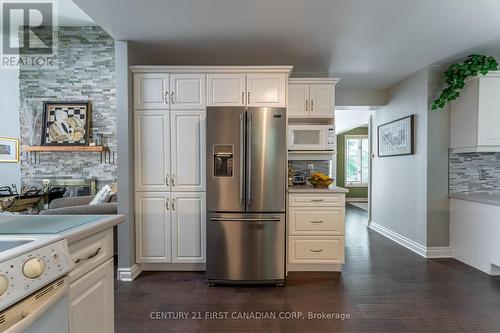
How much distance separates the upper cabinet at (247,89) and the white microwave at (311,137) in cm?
52

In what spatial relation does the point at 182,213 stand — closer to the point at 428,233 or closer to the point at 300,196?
the point at 300,196

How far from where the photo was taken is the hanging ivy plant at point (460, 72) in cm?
305

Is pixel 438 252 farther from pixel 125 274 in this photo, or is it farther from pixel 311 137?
pixel 125 274

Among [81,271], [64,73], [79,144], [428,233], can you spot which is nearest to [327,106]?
[428,233]

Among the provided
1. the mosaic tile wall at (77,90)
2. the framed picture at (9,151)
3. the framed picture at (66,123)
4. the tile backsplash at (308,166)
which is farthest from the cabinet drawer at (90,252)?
the framed picture at (9,151)

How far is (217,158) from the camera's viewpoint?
2.68 m

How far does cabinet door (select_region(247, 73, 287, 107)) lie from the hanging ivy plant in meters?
2.06

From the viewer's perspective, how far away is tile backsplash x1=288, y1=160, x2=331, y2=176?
11.8 ft

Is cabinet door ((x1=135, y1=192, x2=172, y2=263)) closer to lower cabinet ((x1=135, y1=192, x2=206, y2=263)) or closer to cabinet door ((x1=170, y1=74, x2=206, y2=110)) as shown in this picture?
lower cabinet ((x1=135, y1=192, x2=206, y2=263))

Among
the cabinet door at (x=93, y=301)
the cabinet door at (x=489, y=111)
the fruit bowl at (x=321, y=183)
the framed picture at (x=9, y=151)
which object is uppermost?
the cabinet door at (x=489, y=111)

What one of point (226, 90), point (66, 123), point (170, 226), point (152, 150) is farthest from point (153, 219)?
point (66, 123)

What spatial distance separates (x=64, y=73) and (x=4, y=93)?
→ 4.07 feet

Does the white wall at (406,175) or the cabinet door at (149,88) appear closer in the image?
the cabinet door at (149,88)

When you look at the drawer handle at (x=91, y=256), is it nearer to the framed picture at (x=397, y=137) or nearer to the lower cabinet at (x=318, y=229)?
the lower cabinet at (x=318, y=229)
